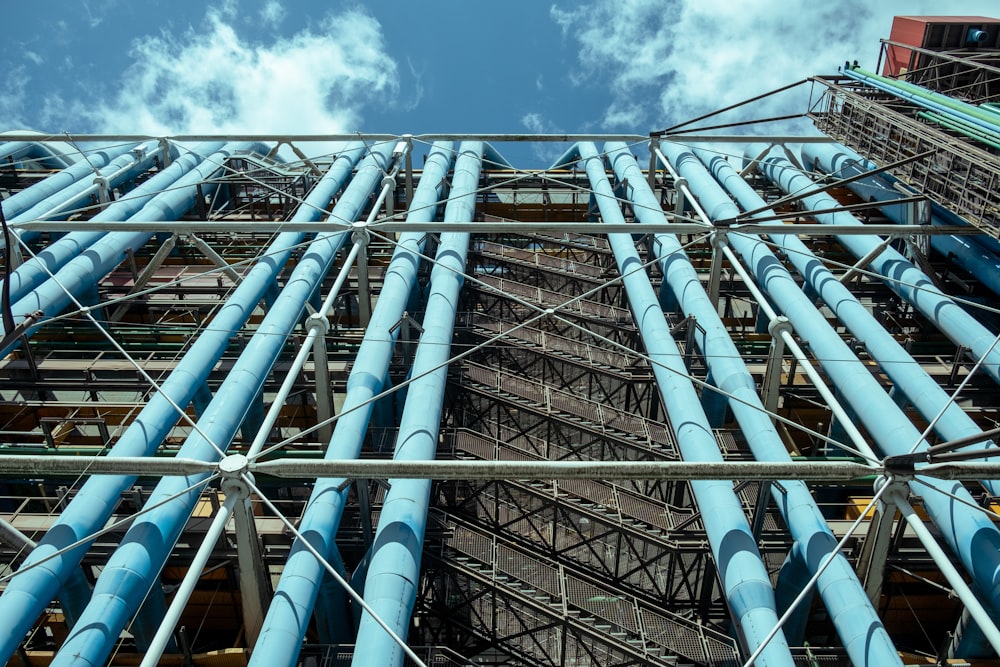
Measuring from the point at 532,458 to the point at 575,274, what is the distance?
317 inches

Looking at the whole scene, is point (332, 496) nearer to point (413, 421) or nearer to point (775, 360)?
point (413, 421)

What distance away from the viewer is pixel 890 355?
48.4 ft

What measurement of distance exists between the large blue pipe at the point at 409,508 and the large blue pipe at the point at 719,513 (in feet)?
13.5

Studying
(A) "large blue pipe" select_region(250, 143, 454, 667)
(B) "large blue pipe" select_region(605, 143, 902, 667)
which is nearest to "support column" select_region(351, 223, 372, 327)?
(A) "large blue pipe" select_region(250, 143, 454, 667)

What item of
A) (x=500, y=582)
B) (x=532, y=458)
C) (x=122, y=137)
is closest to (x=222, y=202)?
(x=122, y=137)

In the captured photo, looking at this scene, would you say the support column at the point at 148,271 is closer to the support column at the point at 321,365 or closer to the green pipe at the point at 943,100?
the support column at the point at 321,365

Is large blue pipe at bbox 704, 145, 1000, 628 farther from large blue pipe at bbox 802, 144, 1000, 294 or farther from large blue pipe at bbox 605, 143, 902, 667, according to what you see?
large blue pipe at bbox 802, 144, 1000, 294

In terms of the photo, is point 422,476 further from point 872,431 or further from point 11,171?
point 11,171

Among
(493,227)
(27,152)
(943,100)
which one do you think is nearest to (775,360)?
(493,227)

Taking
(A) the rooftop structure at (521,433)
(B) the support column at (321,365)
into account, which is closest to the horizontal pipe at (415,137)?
(A) the rooftop structure at (521,433)

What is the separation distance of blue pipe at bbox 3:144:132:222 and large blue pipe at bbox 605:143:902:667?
716 inches

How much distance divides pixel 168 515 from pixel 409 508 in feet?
11.5

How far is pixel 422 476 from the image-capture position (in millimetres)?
9508

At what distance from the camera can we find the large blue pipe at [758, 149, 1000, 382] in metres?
15.4
